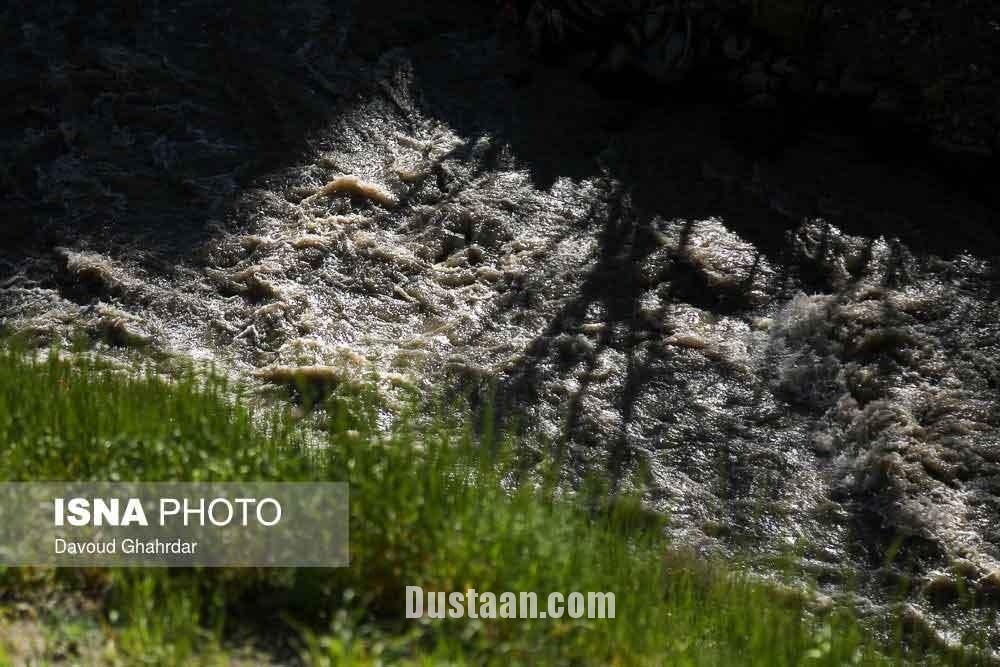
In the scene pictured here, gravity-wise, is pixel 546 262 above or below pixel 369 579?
above

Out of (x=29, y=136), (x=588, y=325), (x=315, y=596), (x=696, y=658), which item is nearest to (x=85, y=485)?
(x=315, y=596)

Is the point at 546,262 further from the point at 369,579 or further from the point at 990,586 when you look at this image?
the point at 369,579

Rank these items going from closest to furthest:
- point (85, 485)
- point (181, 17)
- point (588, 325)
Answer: point (85, 485) → point (588, 325) → point (181, 17)

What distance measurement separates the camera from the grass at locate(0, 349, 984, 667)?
11.9 feet

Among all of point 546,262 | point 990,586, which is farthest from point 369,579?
point 546,262

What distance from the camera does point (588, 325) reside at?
6.84 meters

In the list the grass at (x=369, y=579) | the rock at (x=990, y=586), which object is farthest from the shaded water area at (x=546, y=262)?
the grass at (x=369, y=579)

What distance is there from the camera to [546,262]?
7336 mm

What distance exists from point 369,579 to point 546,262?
12.0 feet

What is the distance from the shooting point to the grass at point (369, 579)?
3.62 metres

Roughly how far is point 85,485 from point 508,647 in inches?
61.7

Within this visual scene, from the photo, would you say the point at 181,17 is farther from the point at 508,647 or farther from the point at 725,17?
the point at 508,647

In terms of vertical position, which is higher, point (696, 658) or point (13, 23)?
point (13, 23)

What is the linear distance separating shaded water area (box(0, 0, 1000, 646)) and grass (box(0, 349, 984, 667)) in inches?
46.3
